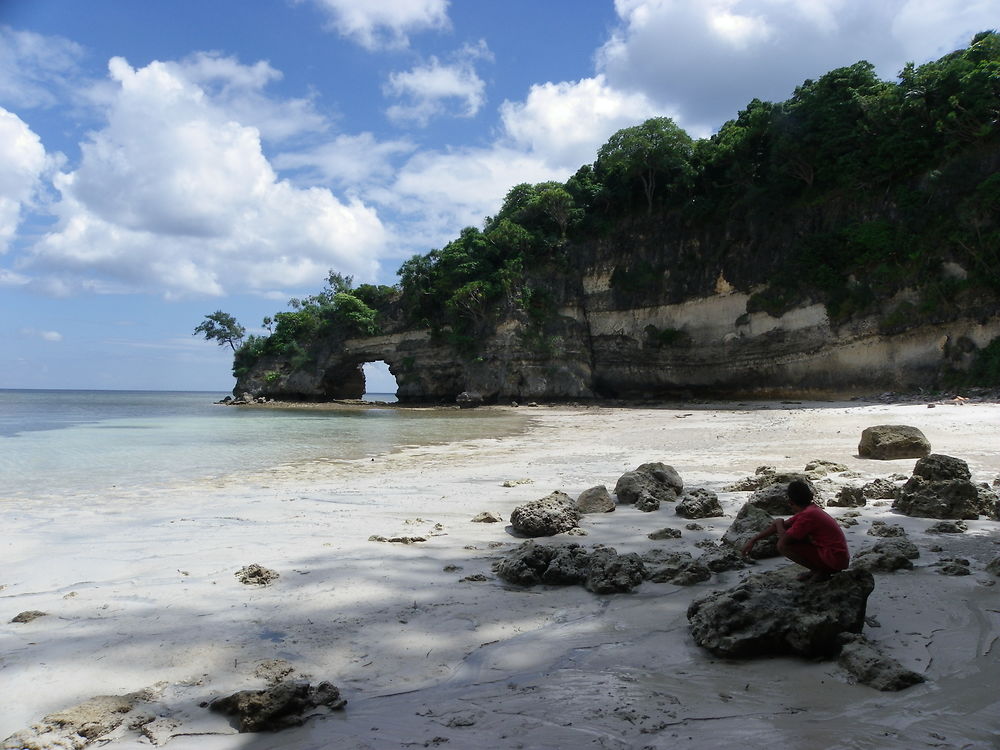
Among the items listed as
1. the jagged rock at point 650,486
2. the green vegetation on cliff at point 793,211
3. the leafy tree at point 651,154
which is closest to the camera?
the jagged rock at point 650,486

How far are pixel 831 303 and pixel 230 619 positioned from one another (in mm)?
28373

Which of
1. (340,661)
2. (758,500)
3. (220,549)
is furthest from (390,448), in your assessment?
(340,661)

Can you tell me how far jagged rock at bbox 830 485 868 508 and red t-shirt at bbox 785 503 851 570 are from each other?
120 inches

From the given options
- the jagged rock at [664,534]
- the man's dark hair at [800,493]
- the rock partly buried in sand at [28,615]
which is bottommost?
the rock partly buried in sand at [28,615]

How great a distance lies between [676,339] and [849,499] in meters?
27.4

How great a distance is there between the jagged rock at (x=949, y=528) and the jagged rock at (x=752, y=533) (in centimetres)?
142

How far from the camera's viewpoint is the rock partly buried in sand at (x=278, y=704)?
2457mm

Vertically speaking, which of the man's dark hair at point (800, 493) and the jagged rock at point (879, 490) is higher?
the man's dark hair at point (800, 493)

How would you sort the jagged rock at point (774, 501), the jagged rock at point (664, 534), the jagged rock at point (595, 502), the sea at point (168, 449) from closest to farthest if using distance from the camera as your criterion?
the jagged rock at point (664, 534) → the jagged rock at point (774, 501) → the jagged rock at point (595, 502) → the sea at point (168, 449)

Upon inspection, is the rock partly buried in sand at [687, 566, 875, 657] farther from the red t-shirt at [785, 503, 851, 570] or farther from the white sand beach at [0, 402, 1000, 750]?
the red t-shirt at [785, 503, 851, 570]

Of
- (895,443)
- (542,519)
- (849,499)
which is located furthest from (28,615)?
(895,443)

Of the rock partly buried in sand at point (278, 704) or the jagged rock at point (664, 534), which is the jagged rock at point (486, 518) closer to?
the jagged rock at point (664, 534)

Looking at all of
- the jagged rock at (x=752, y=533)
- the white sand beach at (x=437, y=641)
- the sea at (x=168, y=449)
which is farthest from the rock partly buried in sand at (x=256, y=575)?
the sea at (x=168, y=449)

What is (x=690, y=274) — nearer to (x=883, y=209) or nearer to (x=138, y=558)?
(x=883, y=209)
